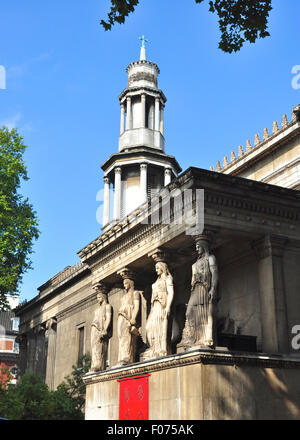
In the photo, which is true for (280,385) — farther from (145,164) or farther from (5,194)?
(145,164)

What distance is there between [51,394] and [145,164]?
24550 millimetres

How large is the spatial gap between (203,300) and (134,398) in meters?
4.43

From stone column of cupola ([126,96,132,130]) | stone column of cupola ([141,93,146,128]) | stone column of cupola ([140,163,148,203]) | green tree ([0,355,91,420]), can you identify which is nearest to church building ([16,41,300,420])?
green tree ([0,355,91,420])

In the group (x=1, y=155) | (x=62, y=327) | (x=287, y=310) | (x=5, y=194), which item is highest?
(x=1, y=155)

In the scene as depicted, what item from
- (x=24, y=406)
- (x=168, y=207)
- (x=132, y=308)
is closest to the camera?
(x=168, y=207)

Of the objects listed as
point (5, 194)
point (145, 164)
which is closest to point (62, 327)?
point (5, 194)

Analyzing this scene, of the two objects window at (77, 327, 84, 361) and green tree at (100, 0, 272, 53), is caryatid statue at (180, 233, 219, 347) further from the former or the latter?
window at (77, 327, 84, 361)

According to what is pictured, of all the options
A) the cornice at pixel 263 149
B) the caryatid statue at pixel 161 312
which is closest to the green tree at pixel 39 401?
the caryatid statue at pixel 161 312

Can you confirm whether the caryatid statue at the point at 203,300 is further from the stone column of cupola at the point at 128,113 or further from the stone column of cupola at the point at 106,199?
the stone column of cupola at the point at 128,113

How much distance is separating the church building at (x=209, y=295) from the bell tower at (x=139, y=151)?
870 inches

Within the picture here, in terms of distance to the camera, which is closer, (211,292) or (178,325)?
(211,292)

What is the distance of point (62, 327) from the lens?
118ft

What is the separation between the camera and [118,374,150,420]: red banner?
1645cm

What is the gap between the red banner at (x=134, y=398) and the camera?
648 inches
